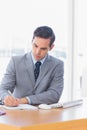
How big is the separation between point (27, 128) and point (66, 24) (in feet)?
9.74

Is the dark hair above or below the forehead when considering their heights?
above

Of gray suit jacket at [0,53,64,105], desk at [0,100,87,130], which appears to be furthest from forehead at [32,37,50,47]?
desk at [0,100,87,130]

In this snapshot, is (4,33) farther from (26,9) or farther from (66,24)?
(66,24)

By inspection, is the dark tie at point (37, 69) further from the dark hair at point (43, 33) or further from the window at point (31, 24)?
the window at point (31, 24)

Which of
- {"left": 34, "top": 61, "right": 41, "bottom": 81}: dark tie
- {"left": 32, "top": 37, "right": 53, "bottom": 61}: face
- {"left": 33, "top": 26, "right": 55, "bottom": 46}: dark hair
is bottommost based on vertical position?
{"left": 34, "top": 61, "right": 41, "bottom": 81}: dark tie

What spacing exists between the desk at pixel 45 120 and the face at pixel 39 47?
623 millimetres

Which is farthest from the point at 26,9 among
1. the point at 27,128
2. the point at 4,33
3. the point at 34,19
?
the point at 27,128

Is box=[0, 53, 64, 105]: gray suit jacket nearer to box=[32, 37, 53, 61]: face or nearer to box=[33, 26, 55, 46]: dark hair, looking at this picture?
box=[32, 37, 53, 61]: face

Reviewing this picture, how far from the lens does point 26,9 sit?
13.5 ft

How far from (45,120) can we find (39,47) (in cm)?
92

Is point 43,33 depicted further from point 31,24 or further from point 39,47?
point 31,24

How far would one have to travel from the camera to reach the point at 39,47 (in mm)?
2688

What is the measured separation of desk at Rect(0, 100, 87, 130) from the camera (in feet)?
5.87

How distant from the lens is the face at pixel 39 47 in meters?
2.68
